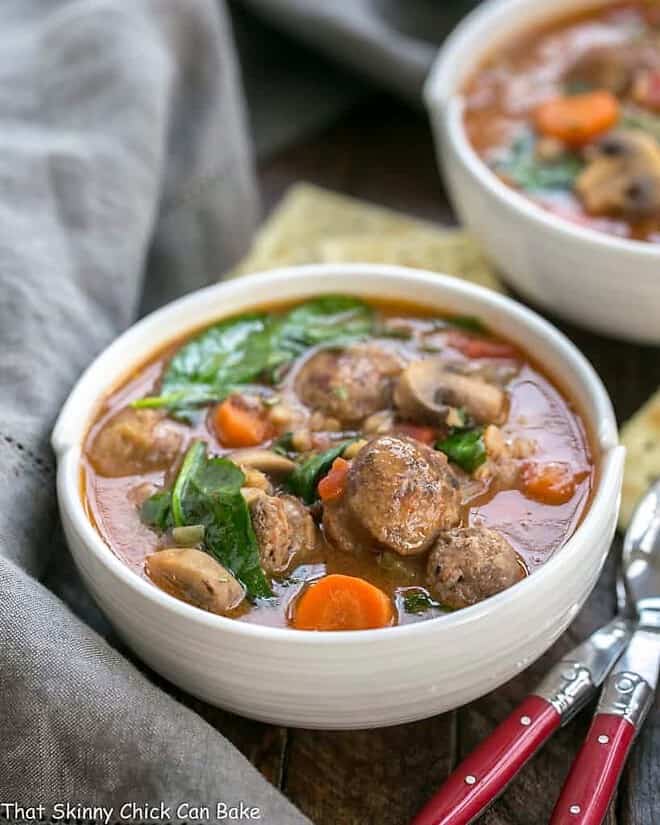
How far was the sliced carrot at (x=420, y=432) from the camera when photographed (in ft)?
9.39

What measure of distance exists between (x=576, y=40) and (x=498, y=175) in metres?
0.86

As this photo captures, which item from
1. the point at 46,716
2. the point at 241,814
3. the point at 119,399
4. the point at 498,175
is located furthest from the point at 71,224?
the point at 241,814

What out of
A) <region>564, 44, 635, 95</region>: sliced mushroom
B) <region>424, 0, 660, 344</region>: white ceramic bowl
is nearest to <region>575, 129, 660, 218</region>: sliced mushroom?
<region>424, 0, 660, 344</region>: white ceramic bowl

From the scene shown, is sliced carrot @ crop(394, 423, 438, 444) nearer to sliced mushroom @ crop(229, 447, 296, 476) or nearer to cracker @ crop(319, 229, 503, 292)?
sliced mushroom @ crop(229, 447, 296, 476)

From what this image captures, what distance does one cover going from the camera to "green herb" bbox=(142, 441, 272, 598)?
259 centimetres

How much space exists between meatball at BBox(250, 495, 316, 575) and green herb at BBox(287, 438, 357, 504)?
7 centimetres

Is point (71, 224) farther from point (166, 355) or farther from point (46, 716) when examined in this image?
point (46, 716)

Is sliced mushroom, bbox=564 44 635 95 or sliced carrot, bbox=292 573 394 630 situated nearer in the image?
sliced carrot, bbox=292 573 394 630

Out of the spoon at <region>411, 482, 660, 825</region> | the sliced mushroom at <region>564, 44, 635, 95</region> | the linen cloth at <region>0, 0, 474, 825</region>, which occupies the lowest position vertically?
the spoon at <region>411, 482, 660, 825</region>

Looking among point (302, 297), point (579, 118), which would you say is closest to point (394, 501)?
point (302, 297)

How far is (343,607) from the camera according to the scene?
2.51 metres

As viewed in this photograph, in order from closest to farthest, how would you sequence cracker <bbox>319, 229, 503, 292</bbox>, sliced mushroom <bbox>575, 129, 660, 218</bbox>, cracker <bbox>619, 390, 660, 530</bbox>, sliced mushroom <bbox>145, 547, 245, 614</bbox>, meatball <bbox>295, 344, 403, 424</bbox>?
sliced mushroom <bbox>145, 547, 245, 614</bbox>
meatball <bbox>295, 344, 403, 424</bbox>
cracker <bbox>619, 390, 660, 530</bbox>
sliced mushroom <bbox>575, 129, 660, 218</bbox>
cracker <bbox>319, 229, 503, 292</bbox>

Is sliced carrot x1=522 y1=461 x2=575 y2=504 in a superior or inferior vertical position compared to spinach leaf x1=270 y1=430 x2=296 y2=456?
superior

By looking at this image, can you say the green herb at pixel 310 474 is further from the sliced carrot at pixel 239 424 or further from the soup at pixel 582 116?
the soup at pixel 582 116
